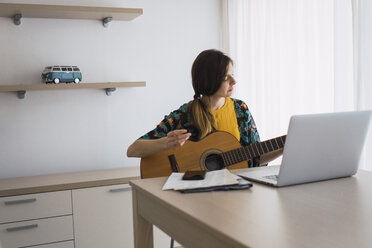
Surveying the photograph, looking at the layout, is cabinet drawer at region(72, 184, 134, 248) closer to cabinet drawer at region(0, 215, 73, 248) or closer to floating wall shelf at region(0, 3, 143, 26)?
cabinet drawer at region(0, 215, 73, 248)

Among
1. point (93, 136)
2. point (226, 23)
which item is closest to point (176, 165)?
point (93, 136)

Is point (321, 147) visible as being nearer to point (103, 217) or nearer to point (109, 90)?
point (103, 217)

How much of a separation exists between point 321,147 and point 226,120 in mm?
1047

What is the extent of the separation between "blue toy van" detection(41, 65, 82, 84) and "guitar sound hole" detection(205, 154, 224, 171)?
1.37 meters

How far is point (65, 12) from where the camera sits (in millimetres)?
2998

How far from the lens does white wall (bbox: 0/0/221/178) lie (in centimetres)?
312

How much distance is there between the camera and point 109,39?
3.35m

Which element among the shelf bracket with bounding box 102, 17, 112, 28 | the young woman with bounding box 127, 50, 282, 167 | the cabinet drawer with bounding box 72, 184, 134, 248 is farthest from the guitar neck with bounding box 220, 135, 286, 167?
the shelf bracket with bounding box 102, 17, 112, 28

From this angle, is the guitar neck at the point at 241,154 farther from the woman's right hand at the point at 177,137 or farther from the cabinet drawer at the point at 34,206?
the cabinet drawer at the point at 34,206

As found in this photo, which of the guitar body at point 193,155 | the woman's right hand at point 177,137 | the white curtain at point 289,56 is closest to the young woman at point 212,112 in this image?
the guitar body at point 193,155

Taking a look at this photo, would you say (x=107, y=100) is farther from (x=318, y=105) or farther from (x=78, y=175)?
(x=318, y=105)

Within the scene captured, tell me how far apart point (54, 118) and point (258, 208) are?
7.92 feet

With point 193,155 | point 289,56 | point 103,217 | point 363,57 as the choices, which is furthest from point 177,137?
point 289,56

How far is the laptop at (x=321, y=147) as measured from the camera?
52.0 inches
